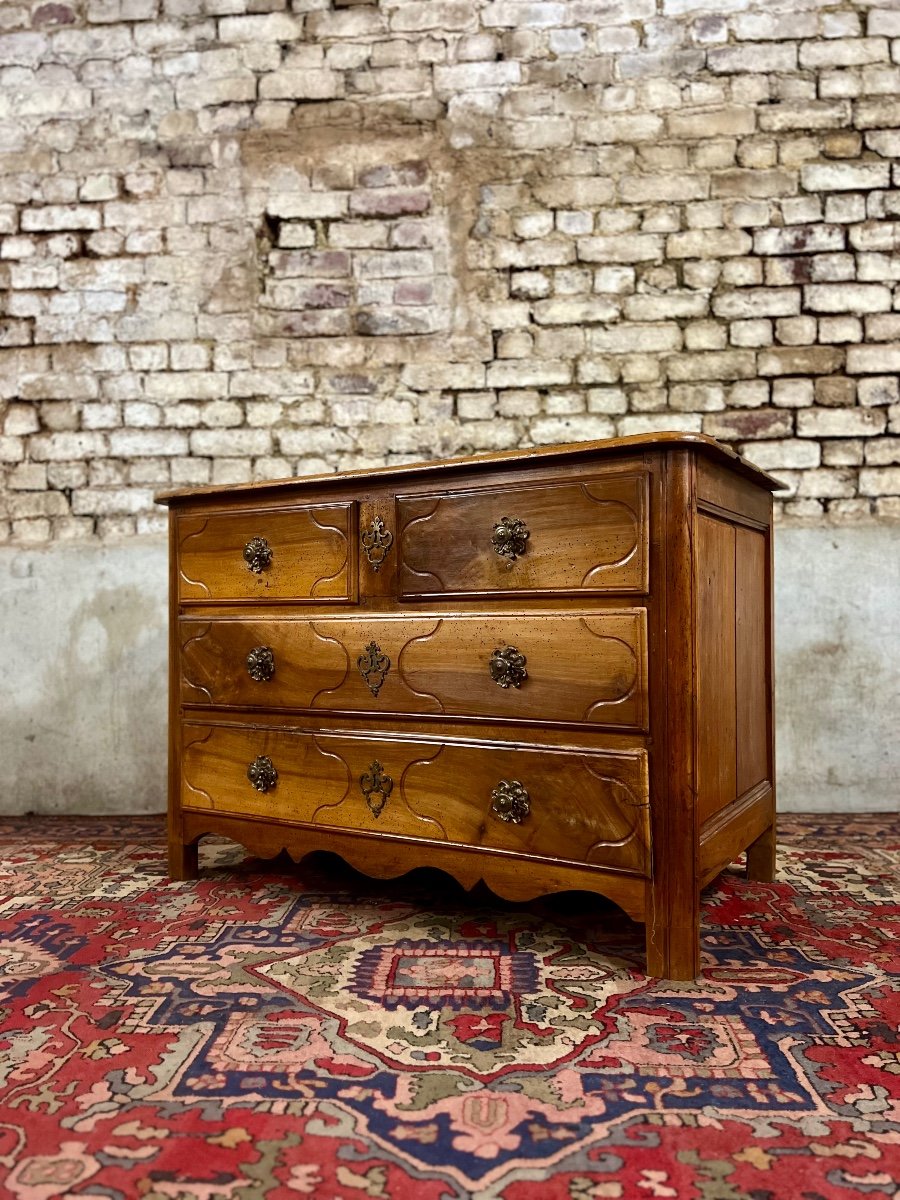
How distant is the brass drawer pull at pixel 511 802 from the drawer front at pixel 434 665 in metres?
0.17

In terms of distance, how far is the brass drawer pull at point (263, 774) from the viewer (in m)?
2.52

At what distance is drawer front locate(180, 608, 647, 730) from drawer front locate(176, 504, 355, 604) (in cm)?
10

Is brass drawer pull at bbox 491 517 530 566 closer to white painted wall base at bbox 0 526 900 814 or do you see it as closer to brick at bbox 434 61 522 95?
white painted wall base at bbox 0 526 900 814

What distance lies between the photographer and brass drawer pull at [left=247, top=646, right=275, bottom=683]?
8.27ft

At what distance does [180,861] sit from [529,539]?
5.34ft

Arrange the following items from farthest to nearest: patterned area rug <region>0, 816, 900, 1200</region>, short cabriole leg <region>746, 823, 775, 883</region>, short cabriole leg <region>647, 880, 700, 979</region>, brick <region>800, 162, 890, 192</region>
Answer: brick <region>800, 162, 890, 192</region>
short cabriole leg <region>746, 823, 775, 883</region>
short cabriole leg <region>647, 880, 700, 979</region>
patterned area rug <region>0, 816, 900, 1200</region>

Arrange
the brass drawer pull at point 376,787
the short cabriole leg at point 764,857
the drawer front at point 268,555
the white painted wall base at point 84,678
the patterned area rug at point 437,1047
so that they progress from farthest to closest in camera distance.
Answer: the white painted wall base at point 84,678, the short cabriole leg at point 764,857, the drawer front at point 268,555, the brass drawer pull at point 376,787, the patterned area rug at point 437,1047

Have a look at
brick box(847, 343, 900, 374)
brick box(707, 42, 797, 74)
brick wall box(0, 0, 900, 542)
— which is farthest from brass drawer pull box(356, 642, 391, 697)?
brick box(707, 42, 797, 74)

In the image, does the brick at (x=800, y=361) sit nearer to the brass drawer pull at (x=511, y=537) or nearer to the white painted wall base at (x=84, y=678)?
the brass drawer pull at (x=511, y=537)

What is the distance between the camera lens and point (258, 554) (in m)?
2.54

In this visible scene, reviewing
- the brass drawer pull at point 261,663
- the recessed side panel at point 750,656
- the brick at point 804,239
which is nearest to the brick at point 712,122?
the brick at point 804,239

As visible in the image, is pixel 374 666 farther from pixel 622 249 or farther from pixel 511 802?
pixel 622 249

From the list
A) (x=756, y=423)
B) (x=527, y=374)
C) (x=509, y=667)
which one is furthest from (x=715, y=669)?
(x=527, y=374)

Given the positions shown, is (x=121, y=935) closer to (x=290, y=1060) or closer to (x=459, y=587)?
(x=290, y=1060)
